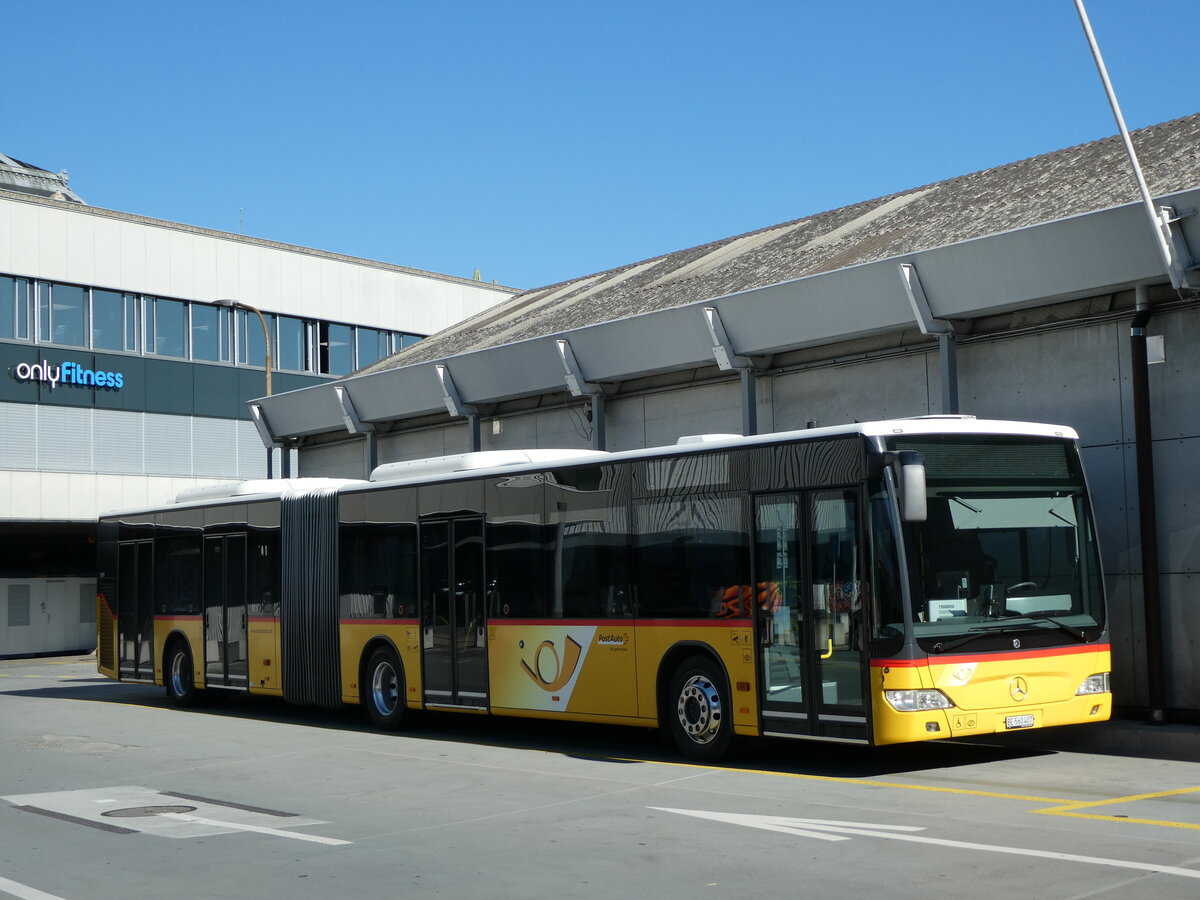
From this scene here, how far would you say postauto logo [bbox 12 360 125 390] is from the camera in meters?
43.1

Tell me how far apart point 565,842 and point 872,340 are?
1026 centimetres

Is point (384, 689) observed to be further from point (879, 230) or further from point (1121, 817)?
point (1121, 817)

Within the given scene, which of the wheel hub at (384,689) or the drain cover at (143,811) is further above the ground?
the wheel hub at (384,689)

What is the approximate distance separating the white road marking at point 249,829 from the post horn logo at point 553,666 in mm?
4819

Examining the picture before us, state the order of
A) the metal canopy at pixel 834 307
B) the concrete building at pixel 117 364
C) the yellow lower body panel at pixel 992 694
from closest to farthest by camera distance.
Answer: the yellow lower body panel at pixel 992 694, the metal canopy at pixel 834 307, the concrete building at pixel 117 364

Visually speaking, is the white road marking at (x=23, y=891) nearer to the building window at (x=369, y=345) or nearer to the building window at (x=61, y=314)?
the building window at (x=61, y=314)

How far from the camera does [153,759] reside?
1560 centimetres

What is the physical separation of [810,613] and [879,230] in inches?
422

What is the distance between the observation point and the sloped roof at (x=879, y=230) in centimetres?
1804

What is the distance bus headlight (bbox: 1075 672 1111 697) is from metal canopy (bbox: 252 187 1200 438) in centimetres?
431

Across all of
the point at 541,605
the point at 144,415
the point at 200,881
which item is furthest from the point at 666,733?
the point at 144,415

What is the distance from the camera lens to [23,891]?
→ 8.37 meters

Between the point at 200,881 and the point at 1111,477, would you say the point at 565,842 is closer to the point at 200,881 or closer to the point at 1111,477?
the point at 200,881

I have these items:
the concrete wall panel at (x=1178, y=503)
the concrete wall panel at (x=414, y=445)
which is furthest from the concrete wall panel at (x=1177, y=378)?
the concrete wall panel at (x=414, y=445)
